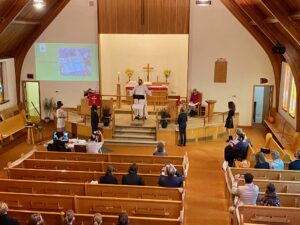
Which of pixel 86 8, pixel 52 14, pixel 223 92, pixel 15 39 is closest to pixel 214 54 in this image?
pixel 223 92

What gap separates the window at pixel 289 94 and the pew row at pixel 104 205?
7120mm

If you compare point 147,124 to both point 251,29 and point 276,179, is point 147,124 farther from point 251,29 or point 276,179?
point 276,179

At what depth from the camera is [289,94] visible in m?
12.3

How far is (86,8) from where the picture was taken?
46.5 feet

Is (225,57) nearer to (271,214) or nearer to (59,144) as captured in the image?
(59,144)

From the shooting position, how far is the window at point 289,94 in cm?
1181

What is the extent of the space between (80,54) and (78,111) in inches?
88.2

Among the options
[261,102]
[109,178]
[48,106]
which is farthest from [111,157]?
[261,102]

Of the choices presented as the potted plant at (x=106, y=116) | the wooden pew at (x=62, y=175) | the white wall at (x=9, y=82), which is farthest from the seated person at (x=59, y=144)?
the white wall at (x=9, y=82)

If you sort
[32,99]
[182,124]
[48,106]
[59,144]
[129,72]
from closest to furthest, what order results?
[59,144] → [182,124] → [48,106] → [32,99] → [129,72]

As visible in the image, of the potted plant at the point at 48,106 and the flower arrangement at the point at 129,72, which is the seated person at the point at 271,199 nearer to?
the flower arrangement at the point at 129,72

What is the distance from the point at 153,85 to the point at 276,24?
5761 millimetres

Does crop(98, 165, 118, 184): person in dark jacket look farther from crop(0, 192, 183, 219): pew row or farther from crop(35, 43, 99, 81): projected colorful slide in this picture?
crop(35, 43, 99, 81): projected colorful slide

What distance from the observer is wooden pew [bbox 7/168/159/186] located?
7.41 metres
